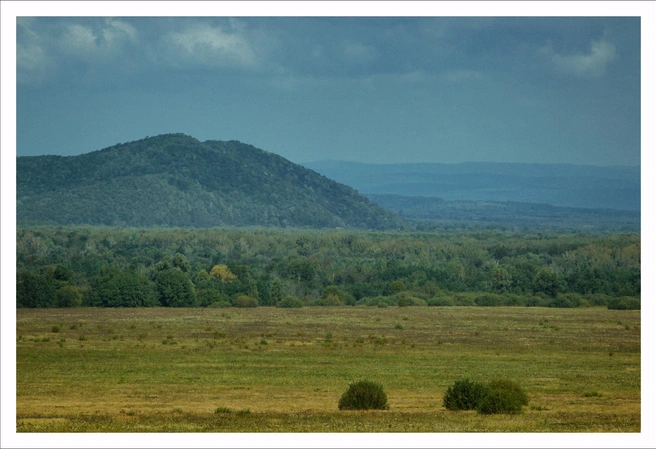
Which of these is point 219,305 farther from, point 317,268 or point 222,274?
point 317,268

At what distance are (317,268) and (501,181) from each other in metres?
8.69

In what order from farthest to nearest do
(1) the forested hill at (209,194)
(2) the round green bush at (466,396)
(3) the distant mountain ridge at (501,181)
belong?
(1) the forested hill at (209,194), (3) the distant mountain ridge at (501,181), (2) the round green bush at (466,396)

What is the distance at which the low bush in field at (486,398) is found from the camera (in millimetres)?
15180

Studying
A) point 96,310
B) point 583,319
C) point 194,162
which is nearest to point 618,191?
point 583,319

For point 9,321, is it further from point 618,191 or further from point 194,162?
point 194,162

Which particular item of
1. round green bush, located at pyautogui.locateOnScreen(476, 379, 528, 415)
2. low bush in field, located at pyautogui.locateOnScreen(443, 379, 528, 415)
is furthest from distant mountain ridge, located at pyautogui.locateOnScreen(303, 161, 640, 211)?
round green bush, located at pyautogui.locateOnScreen(476, 379, 528, 415)

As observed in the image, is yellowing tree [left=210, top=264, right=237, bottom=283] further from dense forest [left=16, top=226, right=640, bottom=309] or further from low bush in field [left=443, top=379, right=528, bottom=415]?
low bush in field [left=443, top=379, right=528, bottom=415]

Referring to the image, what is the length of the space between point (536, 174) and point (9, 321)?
20.3 m

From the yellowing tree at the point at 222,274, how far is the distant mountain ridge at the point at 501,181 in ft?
18.5

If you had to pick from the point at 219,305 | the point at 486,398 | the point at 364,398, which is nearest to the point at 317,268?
the point at 219,305

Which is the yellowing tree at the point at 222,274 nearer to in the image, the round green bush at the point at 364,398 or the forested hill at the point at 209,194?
the forested hill at the point at 209,194

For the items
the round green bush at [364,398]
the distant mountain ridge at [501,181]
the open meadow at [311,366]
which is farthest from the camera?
the distant mountain ridge at [501,181]

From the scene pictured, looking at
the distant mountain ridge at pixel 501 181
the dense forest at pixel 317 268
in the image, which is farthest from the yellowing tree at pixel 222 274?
the distant mountain ridge at pixel 501 181
